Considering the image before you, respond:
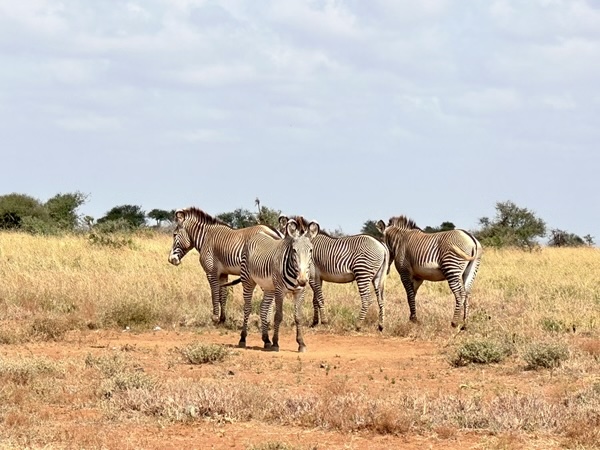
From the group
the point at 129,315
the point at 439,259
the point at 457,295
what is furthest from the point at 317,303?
the point at 129,315

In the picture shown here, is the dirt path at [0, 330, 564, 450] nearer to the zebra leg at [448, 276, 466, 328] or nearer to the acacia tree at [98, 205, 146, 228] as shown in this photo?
the zebra leg at [448, 276, 466, 328]

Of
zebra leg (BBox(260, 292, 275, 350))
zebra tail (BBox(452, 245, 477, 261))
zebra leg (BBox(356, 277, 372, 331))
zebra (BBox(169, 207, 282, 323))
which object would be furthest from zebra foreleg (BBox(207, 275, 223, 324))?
zebra tail (BBox(452, 245, 477, 261))

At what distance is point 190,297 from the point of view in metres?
17.2

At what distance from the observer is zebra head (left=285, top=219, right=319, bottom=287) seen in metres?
12.0

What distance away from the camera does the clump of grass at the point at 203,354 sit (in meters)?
11.2

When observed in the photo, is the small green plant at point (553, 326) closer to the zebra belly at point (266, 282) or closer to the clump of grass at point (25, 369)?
the zebra belly at point (266, 282)

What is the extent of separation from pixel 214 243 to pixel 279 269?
358 centimetres

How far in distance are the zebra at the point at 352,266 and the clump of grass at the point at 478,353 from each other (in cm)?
399

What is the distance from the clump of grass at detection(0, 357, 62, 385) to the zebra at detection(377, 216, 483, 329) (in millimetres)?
7112

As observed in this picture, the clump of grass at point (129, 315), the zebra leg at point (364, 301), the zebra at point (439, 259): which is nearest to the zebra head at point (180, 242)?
the clump of grass at point (129, 315)

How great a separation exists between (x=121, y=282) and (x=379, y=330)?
17.3ft

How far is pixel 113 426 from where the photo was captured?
776 cm

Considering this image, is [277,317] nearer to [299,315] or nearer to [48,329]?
[299,315]

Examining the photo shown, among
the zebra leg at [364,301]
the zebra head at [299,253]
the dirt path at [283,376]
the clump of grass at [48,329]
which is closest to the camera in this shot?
the dirt path at [283,376]
